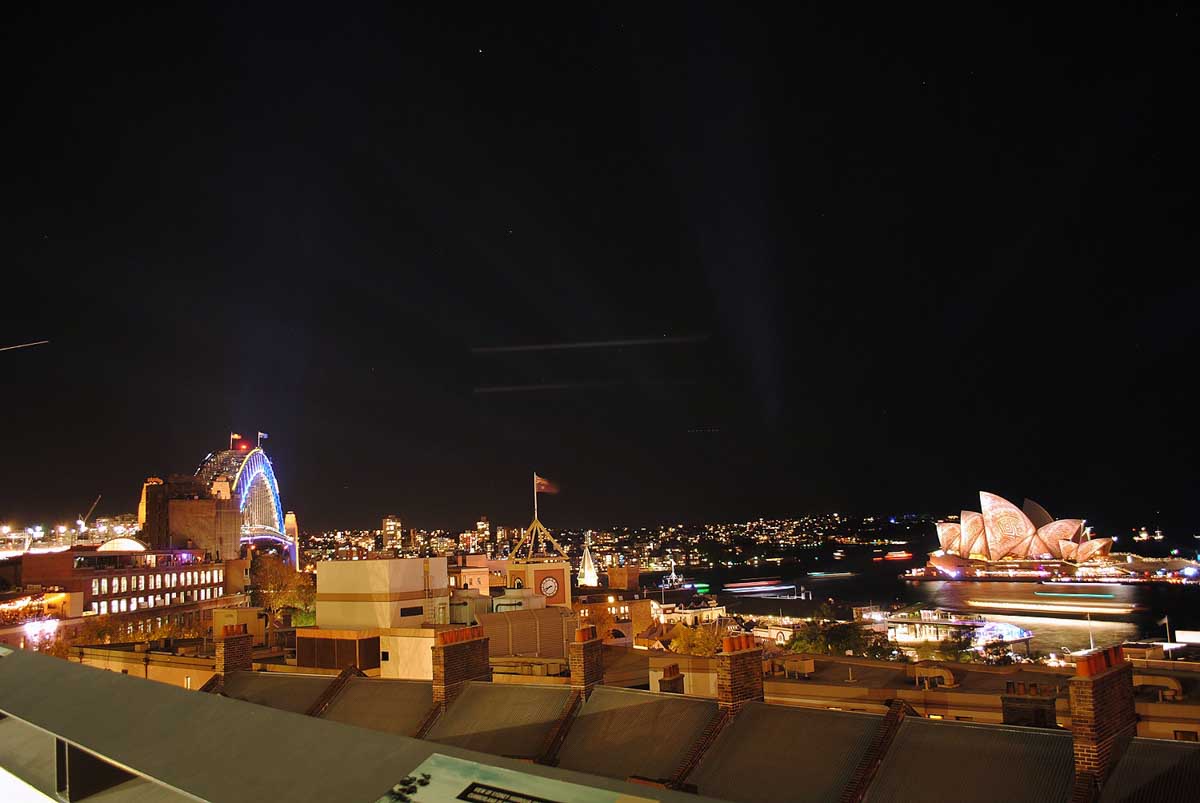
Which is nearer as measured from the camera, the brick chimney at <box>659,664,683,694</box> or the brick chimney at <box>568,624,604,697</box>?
the brick chimney at <box>568,624,604,697</box>

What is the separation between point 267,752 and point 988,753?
10.2m

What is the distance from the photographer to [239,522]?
400 feet

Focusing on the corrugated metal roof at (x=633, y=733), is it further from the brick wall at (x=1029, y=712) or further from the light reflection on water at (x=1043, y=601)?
the light reflection on water at (x=1043, y=601)

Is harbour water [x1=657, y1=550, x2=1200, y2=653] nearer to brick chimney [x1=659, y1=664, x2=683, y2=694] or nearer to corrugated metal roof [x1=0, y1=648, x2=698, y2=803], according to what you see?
brick chimney [x1=659, y1=664, x2=683, y2=694]

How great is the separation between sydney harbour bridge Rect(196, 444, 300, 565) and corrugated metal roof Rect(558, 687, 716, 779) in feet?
430

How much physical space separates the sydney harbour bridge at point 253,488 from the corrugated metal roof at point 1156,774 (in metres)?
139

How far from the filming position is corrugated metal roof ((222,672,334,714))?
19984mm

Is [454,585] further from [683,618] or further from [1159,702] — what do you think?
[1159,702]

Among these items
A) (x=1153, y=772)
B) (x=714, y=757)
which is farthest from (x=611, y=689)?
(x=1153, y=772)

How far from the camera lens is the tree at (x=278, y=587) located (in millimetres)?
82688

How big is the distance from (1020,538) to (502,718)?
181 m

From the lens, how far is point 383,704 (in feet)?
61.0

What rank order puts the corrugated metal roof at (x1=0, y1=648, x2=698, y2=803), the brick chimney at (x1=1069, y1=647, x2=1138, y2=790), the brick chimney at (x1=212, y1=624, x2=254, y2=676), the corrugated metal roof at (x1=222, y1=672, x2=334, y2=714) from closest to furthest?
the corrugated metal roof at (x1=0, y1=648, x2=698, y2=803), the brick chimney at (x1=1069, y1=647, x2=1138, y2=790), the corrugated metal roof at (x1=222, y1=672, x2=334, y2=714), the brick chimney at (x1=212, y1=624, x2=254, y2=676)

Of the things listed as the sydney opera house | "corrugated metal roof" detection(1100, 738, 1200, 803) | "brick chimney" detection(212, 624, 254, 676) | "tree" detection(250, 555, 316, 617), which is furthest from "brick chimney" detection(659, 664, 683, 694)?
the sydney opera house
